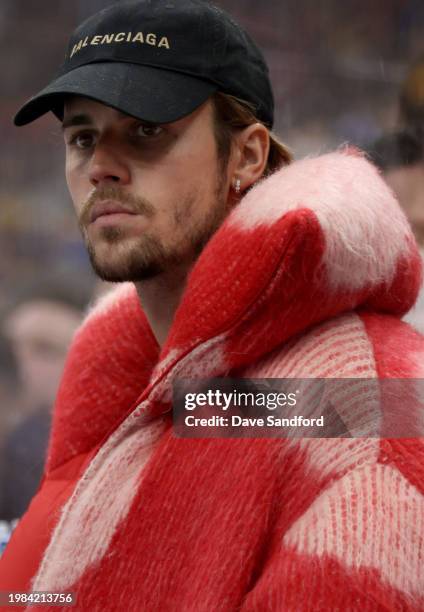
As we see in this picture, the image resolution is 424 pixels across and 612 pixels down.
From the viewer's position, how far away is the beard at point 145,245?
2.57 feet

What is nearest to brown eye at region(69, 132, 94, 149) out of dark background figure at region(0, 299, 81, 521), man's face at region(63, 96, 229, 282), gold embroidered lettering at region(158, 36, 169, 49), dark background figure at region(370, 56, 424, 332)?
man's face at region(63, 96, 229, 282)

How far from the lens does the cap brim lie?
774mm

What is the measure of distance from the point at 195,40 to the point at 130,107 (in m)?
0.11

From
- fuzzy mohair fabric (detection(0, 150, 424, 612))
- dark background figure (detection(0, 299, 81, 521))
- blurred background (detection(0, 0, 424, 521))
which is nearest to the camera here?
fuzzy mohair fabric (detection(0, 150, 424, 612))

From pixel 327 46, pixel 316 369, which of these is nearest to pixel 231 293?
pixel 316 369

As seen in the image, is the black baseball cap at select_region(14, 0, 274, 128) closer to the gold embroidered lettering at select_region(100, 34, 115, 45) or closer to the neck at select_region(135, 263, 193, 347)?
the gold embroidered lettering at select_region(100, 34, 115, 45)

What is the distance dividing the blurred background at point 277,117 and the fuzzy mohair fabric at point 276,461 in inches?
11.1

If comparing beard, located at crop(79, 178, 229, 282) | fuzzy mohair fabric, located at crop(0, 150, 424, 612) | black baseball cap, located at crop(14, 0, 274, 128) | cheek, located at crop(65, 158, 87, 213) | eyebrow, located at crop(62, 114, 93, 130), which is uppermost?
black baseball cap, located at crop(14, 0, 274, 128)

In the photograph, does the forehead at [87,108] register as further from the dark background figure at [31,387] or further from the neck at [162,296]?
the dark background figure at [31,387]

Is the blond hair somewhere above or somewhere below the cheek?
above

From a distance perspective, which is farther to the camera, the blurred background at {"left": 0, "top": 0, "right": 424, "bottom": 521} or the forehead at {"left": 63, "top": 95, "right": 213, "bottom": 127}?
the blurred background at {"left": 0, "top": 0, "right": 424, "bottom": 521}

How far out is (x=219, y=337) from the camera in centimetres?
69

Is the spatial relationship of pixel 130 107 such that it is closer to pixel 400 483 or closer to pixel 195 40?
pixel 195 40

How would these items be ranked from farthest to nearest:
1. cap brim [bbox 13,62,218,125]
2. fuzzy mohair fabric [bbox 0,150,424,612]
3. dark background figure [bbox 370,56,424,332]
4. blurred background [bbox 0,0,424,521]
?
blurred background [bbox 0,0,424,521]
dark background figure [bbox 370,56,424,332]
cap brim [bbox 13,62,218,125]
fuzzy mohair fabric [bbox 0,150,424,612]
